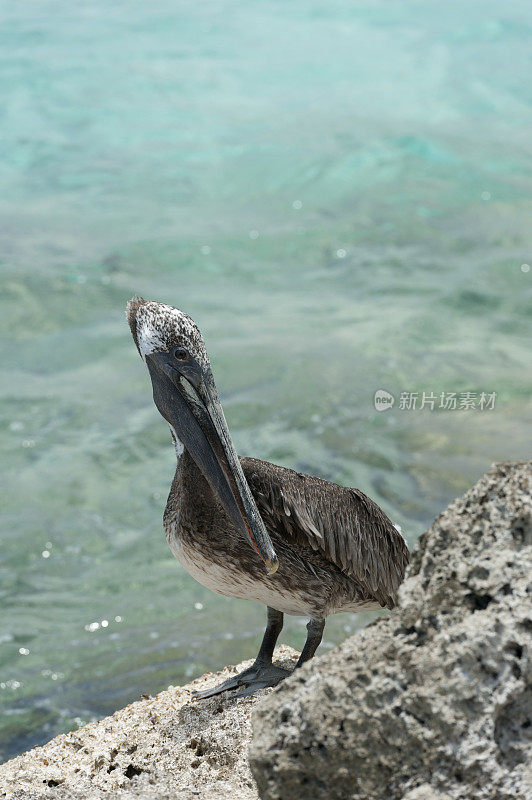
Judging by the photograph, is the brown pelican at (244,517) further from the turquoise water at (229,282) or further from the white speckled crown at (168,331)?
the turquoise water at (229,282)

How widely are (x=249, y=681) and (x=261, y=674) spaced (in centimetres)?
8

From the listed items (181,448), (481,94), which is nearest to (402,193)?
(481,94)

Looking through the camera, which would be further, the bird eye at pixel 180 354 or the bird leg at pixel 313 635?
the bird leg at pixel 313 635

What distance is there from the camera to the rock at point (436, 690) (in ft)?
5.65

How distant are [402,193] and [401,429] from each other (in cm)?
768

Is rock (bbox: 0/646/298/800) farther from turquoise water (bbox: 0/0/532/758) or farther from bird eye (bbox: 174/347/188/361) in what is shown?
turquoise water (bbox: 0/0/532/758)

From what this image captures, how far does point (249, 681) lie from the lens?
3859 millimetres

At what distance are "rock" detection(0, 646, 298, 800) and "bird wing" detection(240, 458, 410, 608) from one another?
0.64 metres

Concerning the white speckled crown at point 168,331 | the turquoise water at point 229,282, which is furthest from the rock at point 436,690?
the turquoise water at point 229,282

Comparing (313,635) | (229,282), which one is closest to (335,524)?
(313,635)

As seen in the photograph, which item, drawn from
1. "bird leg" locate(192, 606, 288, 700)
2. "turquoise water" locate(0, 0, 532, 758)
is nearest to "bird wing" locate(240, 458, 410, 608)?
"bird leg" locate(192, 606, 288, 700)

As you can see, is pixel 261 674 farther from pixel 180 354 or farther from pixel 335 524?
pixel 180 354

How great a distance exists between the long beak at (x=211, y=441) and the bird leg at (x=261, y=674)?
614 mm

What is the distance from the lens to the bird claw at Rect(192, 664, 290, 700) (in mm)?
3805
